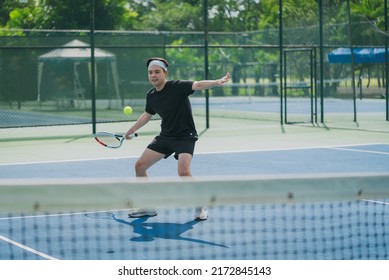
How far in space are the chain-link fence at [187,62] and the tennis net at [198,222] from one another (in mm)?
9683

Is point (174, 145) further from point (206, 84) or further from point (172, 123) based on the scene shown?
point (206, 84)

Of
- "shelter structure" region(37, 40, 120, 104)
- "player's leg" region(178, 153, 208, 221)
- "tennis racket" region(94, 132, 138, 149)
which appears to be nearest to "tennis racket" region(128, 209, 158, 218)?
"player's leg" region(178, 153, 208, 221)

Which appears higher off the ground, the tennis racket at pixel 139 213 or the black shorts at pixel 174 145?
the black shorts at pixel 174 145

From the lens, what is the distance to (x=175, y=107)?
8438mm

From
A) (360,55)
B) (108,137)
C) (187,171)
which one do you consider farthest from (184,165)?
(360,55)

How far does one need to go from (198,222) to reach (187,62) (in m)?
28.7

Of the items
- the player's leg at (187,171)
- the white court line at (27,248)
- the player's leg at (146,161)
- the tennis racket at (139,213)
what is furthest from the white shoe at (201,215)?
the white court line at (27,248)

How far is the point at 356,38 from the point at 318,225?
21.9 metres

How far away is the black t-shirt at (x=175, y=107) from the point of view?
27.6 ft

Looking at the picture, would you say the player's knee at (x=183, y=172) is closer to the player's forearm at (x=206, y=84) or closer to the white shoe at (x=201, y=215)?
the white shoe at (x=201, y=215)

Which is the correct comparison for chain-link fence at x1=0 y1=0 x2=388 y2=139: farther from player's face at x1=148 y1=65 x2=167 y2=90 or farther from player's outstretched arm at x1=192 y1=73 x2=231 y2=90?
player's outstretched arm at x1=192 y1=73 x2=231 y2=90

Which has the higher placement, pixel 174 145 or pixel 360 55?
pixel 360 55
